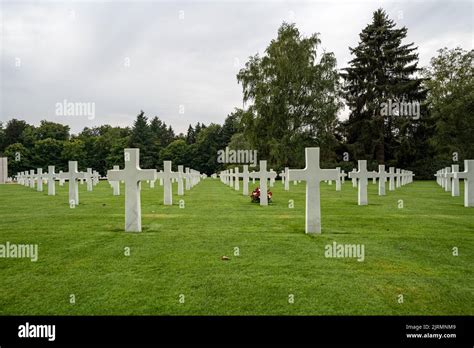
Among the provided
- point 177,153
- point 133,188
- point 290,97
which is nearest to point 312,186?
point 133,188

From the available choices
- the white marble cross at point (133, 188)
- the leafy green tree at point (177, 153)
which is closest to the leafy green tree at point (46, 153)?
the leafy green tree at point (177, 153)

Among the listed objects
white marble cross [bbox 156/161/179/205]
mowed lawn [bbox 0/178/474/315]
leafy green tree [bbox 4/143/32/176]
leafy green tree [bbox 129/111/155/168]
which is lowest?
mowed lawn [bbox 0/178/474/315]

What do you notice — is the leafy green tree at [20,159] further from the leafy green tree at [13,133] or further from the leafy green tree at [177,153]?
the leafy green tree at [177,153]

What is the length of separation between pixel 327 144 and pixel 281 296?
41190mm

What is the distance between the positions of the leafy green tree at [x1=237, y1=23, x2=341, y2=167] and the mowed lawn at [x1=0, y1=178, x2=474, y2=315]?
32.7m

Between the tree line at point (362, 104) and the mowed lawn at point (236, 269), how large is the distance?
32520 mm

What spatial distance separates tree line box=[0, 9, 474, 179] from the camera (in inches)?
1699

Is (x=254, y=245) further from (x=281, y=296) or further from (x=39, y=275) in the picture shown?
(x=39, y=275)

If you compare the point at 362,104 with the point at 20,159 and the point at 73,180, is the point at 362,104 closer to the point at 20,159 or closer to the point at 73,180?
the point at 73,180

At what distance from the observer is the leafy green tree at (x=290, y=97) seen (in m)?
42.7

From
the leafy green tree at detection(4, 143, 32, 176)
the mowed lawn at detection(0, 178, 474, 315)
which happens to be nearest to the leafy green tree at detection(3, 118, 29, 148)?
the leafy green tree at detection(4, 143, 32, 176)

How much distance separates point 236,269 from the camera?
6.00 metres

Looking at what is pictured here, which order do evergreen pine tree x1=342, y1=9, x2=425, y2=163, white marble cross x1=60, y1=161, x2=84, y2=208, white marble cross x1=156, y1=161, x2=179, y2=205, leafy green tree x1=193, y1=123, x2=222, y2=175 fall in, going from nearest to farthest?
white marble cross x1=60, y1=161, x2=84, y2=208, white marble cross x1=156, y1=161, x2=179, y2=205, evergreen pine tree x1=342, y1=9, x2=425, y2=163, leafy green tree x1=193, y1=123, x2=222, y2=175

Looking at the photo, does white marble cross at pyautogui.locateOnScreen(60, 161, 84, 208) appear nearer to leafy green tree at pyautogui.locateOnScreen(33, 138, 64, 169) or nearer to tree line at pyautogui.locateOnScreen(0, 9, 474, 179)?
tree line at pyautogui.locateOnScreen(0, 9, 474, 179)
